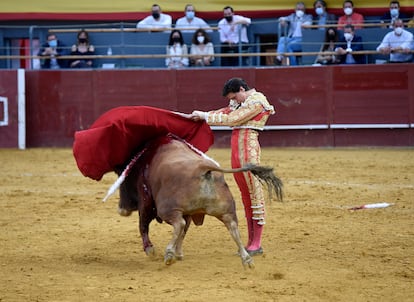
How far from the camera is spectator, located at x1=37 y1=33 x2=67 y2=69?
13969 millimetres

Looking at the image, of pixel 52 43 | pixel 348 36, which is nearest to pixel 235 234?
pixel 348 36

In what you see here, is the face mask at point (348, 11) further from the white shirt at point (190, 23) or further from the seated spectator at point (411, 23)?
the white shirt at point (190, 23)

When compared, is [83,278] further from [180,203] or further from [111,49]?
[111,49]

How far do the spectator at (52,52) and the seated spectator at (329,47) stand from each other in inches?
172

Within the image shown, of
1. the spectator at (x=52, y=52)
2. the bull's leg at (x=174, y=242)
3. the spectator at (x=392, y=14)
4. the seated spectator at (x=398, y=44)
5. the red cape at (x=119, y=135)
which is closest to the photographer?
the bull's leg at (x=174, y=242)

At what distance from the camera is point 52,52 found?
14.0 metres

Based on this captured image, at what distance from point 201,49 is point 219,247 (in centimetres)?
761

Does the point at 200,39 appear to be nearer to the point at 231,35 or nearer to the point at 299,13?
the point at 231,35

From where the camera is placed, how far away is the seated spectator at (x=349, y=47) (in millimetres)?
12742

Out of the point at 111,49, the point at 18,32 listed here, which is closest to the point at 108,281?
the point at 111,49

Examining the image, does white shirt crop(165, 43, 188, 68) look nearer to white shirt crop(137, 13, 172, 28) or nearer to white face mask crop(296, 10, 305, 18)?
white shirt crop(137, 13, 172, 28)

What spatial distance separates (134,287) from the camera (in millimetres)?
4914

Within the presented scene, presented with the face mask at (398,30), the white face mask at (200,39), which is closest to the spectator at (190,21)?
the white face mask at (200,39)

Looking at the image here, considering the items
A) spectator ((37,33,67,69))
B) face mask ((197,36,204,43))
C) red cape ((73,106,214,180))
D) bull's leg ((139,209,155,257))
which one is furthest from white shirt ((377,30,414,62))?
bull's leg ((139,209,155,257))
